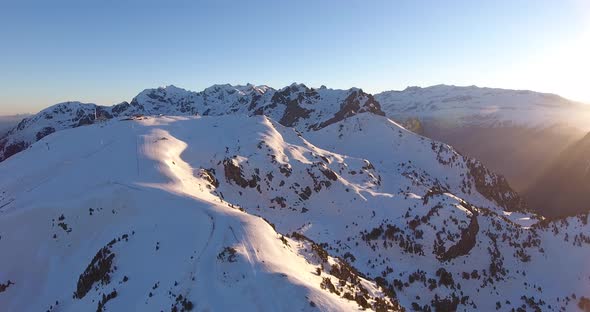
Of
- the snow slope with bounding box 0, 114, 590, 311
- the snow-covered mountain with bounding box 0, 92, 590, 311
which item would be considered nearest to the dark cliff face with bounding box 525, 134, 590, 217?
the snow-covered mountain with bounding box 0, 92, 590, 311

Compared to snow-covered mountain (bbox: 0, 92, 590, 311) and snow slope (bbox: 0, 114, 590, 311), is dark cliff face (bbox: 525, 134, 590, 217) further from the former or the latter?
snow slope (bbox: 0, 114, 590, 311)

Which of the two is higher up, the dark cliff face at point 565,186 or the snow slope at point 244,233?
the snow slope at point 244,233

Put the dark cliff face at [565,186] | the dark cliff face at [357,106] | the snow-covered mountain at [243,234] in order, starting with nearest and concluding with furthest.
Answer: the snow-covered mountain at [243,234], the dark cliff face at [565,186], the dark cliff face at [357,106]

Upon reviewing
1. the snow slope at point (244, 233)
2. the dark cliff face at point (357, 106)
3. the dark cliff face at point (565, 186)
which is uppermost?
the dark cliff face at point (357, 106)

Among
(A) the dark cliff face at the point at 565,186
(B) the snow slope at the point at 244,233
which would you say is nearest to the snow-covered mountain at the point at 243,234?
(B) the snow slope at the point at 244,233

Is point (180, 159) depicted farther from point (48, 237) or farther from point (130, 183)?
point (48, 237)

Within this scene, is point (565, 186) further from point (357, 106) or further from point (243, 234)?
point (243, 234)

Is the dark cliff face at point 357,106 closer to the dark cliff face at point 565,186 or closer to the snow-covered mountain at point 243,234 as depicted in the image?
the dark cliff face at point 565,186
